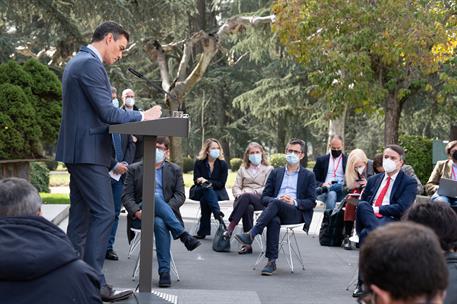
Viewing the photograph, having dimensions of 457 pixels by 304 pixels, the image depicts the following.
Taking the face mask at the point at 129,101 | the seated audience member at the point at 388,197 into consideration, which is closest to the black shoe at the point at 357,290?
the seated audience member at the point at 388,197

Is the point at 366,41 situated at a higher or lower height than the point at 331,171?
higher

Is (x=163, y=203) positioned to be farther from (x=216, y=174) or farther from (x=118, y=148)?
(x=216, y=174)

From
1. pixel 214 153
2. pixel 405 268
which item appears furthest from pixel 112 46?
pixel 214 153

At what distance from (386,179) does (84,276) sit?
5731 millimetres

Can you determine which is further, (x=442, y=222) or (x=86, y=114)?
(x=86, y=114)

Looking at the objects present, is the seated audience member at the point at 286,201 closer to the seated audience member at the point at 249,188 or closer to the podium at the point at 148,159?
the seated audience member at the point at 249,188

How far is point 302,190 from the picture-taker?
34.3 feet

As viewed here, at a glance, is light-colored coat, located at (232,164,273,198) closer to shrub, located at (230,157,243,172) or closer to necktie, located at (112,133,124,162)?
necktie, located at (112,133,124,162)

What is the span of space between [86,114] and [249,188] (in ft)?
20.1

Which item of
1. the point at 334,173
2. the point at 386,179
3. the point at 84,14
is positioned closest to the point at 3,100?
the point at 84,14

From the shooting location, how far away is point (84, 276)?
3.77 m

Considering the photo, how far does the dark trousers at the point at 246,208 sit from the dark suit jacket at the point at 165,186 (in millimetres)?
2077

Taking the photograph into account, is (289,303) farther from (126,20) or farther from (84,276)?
(126,20)

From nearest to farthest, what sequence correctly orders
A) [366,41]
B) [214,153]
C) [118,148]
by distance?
[118,148], [214,153], [366,41]
